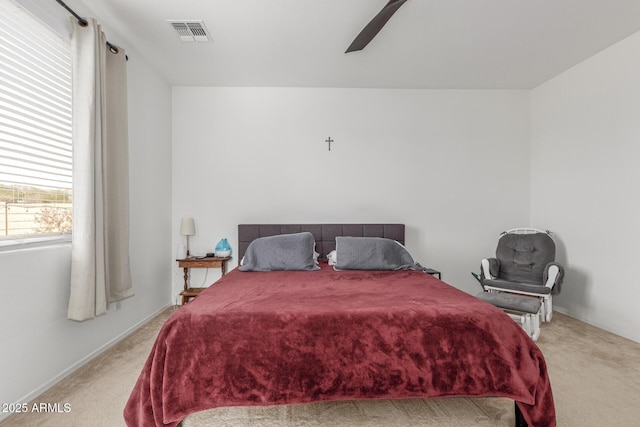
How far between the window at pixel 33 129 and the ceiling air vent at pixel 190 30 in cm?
83

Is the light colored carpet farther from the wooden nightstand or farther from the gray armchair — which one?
the wooden nightstand

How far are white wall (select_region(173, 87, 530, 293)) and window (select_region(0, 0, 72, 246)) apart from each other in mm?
1695

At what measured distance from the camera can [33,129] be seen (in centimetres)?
208

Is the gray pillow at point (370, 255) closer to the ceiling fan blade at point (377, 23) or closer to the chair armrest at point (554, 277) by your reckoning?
the chair armrest at point (554, 277)

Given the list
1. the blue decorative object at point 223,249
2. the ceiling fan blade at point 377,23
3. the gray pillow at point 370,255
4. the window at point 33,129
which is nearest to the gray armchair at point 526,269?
the gray pillow at point 370,255

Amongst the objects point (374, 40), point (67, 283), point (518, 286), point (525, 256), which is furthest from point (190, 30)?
point (525, 256)

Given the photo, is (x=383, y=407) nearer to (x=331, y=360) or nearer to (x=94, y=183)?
(x=331, y=360)

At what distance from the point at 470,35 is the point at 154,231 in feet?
12.3

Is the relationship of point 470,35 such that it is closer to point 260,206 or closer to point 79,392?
point 260,206

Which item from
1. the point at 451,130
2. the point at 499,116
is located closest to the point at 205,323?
the point at 451,130

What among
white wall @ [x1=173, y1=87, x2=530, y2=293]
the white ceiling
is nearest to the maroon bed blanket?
the white ceiling

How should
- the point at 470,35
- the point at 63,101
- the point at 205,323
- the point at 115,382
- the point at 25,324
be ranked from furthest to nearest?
the point at 470,35 → the point at 63,101 → the point at 115,382 → the point at 25,324 → the point at 205,323

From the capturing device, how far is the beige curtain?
222 cm

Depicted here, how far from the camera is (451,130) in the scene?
13.7 ft
